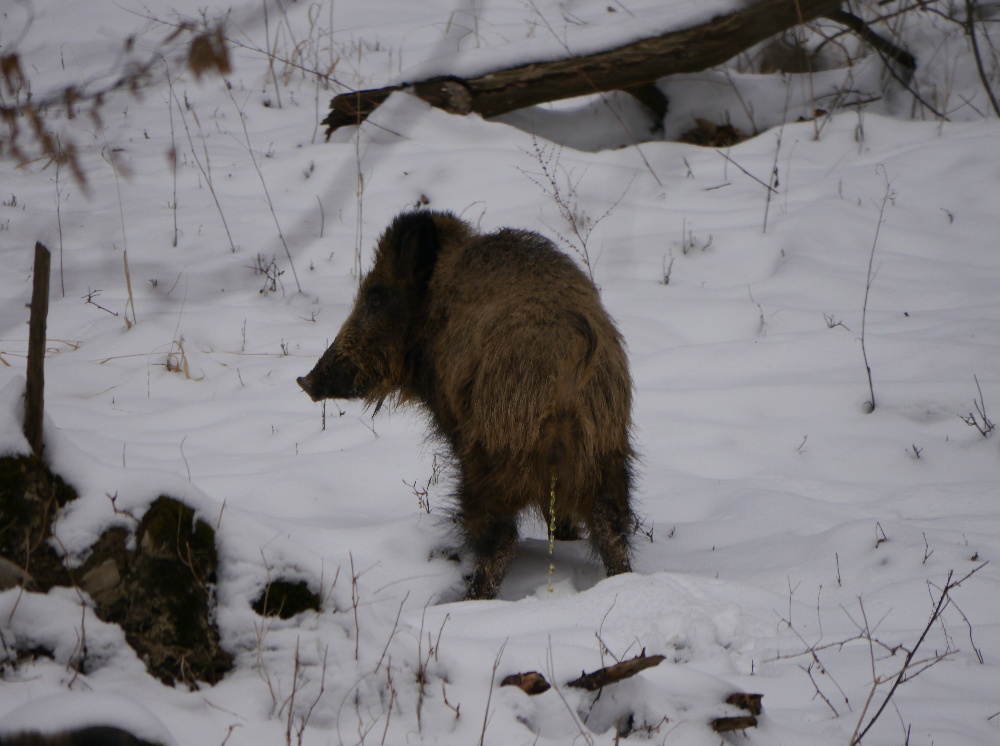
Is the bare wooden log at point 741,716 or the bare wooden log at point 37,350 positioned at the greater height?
the bare wooden log at point 37,350

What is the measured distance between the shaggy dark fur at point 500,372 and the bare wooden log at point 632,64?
4.25m

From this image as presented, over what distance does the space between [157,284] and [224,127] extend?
3171 millimetres

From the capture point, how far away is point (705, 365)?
5.63 meters

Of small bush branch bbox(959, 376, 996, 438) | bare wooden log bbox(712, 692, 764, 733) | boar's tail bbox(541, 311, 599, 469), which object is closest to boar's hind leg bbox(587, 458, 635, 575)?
boar's tail bbox(541, 311, 599, 469)

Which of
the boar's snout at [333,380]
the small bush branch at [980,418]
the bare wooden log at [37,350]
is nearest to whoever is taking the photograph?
the bare wooden log at [37,350]

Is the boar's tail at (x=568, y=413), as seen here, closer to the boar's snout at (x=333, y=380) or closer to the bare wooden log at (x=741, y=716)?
the bare wooden log at (x=741, y=716)

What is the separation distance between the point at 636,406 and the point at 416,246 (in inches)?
74.6

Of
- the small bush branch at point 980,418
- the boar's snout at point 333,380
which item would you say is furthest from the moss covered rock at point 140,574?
the small bush branch at point 980,418

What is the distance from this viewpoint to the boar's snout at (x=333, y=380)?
4.06 meters

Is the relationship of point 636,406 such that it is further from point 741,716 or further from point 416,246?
point 741,716

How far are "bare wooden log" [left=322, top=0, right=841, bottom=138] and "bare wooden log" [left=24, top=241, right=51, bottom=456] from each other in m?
5.96

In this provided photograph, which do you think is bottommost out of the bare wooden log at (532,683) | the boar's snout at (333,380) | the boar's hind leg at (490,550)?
the boar's hind leg at (490,550)

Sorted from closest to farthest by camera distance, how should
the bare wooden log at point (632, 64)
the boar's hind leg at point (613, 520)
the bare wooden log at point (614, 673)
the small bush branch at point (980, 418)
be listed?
1. the bare wooden log at point (614, 673)
2. the boar's hind leg at point (613, 520)
3. the small bush branch at point (980, 418)
4. the bare wooden log at point (632, 64)

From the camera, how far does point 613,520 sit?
11.2 feet
